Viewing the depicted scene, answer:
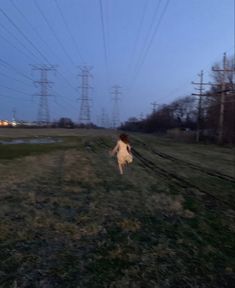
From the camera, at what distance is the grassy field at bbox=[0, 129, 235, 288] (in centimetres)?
807

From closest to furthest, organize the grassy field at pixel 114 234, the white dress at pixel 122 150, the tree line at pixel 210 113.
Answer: the grassy field at pixel 114 234
the white dress at pixel 122 150
the tree line at pixel 210 113

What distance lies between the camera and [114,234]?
10641mm

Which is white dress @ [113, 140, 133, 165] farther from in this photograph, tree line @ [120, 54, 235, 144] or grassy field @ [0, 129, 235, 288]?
tree line @ [120, 54, 235, 144]

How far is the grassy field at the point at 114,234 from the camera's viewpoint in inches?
318

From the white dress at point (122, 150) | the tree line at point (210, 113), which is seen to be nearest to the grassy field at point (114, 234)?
the white dress at point (122, 150)

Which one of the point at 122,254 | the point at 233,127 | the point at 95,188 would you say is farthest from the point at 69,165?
the point at 233,127

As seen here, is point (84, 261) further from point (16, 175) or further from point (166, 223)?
point (16, 175)

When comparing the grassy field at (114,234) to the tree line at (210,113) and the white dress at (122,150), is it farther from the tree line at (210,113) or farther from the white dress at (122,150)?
the tree line at (210,113)

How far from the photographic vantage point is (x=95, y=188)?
1775cm

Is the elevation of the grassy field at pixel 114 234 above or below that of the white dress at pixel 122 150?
below

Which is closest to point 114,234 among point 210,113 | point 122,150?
point 122,150

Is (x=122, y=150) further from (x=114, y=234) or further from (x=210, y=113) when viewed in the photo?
(x=210, y=113)

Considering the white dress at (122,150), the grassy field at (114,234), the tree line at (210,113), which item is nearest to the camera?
the grassy field at (114,234)

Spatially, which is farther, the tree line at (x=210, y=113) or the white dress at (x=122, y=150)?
the tree line at (x=210, y=113)
